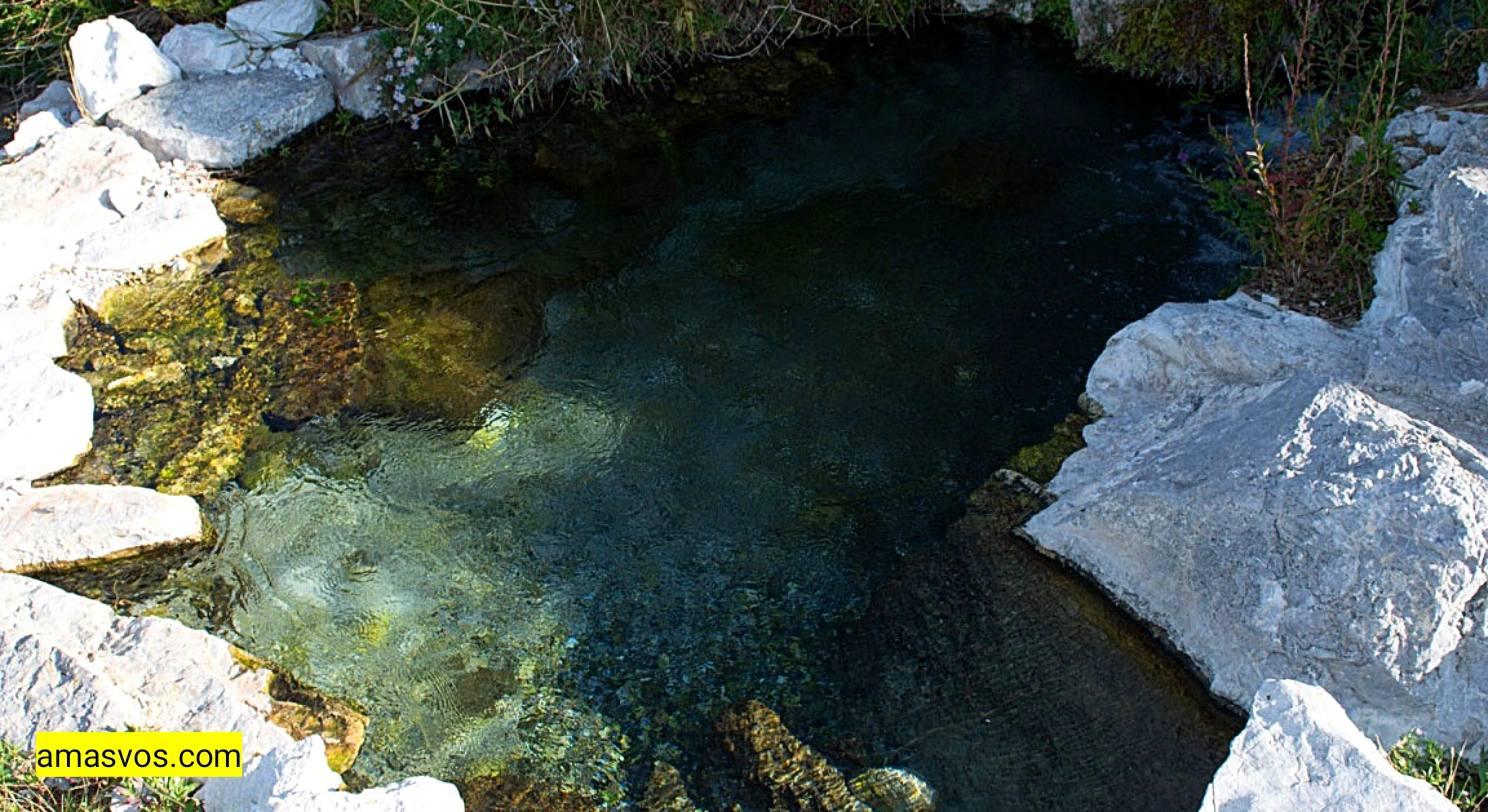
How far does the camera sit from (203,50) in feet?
22.8

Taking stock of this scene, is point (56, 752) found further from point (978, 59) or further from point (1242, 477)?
point (978, 59)

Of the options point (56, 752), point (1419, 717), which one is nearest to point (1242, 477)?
point (1419, 717)

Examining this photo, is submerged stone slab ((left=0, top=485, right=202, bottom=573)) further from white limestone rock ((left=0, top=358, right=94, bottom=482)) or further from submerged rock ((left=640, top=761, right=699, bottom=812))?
submerged rock ((left=640, top=761, right=699, bottom=812))

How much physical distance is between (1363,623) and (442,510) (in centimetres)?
309

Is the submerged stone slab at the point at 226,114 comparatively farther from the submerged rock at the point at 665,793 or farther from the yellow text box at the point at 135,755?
the submerged rock at the point at 665,793

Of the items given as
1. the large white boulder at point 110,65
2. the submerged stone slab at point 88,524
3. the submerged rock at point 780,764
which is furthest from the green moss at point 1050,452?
the large white boulder at point 110,65

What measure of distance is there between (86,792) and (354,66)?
15.3 feet

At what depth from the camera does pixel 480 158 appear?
6.82 metres

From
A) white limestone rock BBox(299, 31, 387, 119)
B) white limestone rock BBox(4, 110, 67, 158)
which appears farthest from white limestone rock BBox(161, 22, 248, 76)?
white limestone rock BBox(4, 110, 67, 158)

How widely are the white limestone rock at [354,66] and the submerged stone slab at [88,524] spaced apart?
3127 mm

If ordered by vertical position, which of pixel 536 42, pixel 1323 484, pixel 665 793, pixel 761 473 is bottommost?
pixel 665 793

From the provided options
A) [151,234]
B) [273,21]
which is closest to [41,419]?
[151,234]

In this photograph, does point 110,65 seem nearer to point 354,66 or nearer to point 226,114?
point 226,114

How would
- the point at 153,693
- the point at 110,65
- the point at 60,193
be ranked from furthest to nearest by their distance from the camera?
the point at 110,65
the point at 60,193
the point at 153,693
